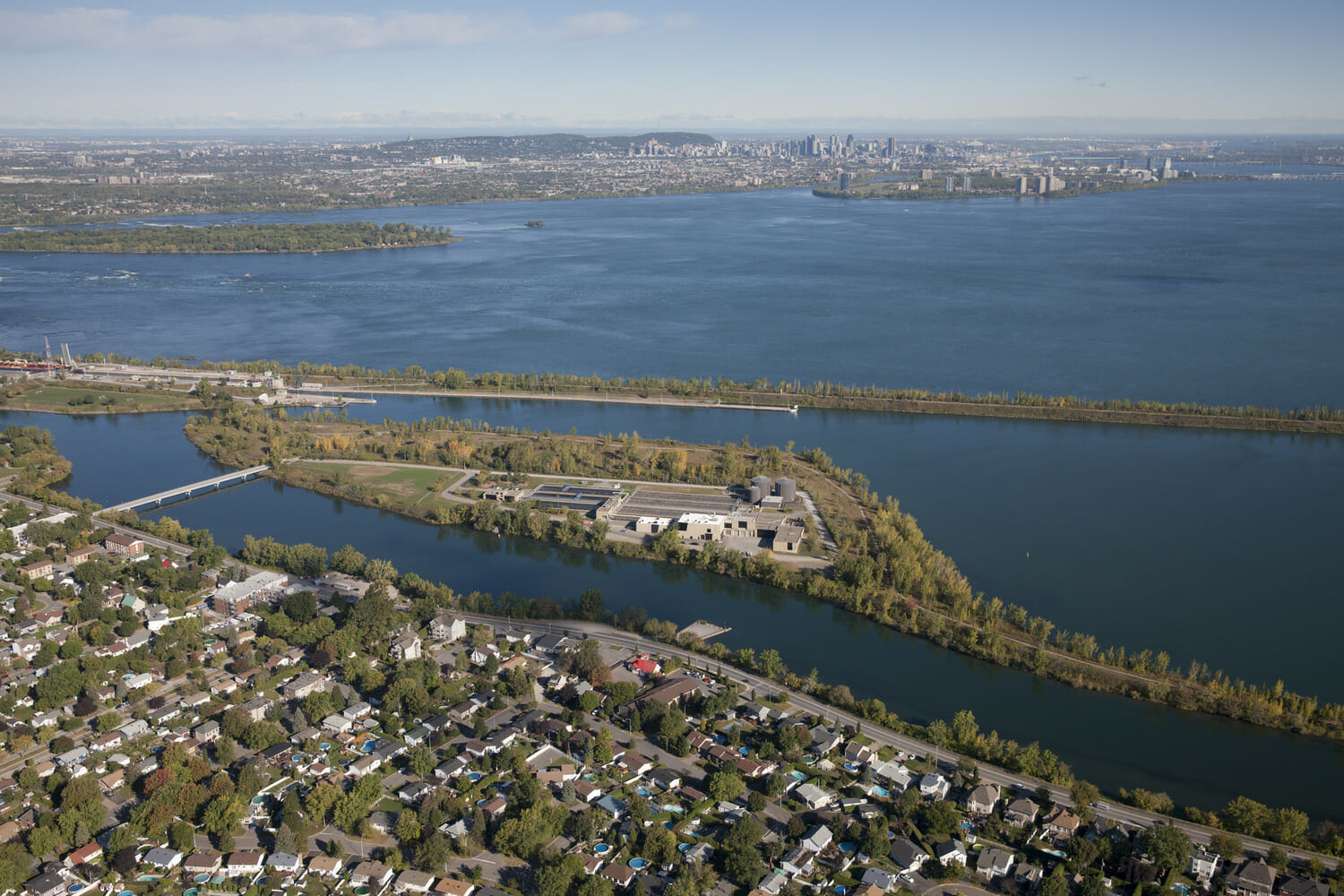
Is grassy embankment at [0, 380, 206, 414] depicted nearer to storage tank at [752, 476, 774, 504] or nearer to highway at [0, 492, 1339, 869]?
highway at [0, 492, 1339, 869]

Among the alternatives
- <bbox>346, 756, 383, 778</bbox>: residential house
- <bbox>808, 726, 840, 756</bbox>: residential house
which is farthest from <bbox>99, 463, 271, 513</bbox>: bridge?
<bbox>808, 726, 840, 756</bbox>: residential house

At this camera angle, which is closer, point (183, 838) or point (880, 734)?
point (183, 838)

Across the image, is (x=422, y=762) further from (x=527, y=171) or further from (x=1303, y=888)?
(x=527, y=171)

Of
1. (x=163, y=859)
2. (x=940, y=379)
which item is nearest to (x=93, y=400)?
(x=163, y=859)

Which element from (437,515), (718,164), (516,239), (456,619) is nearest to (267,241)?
(516,239)

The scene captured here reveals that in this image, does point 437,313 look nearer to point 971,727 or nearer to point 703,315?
point 703,315

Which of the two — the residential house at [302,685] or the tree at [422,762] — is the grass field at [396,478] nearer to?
the residential house at [302,685]
